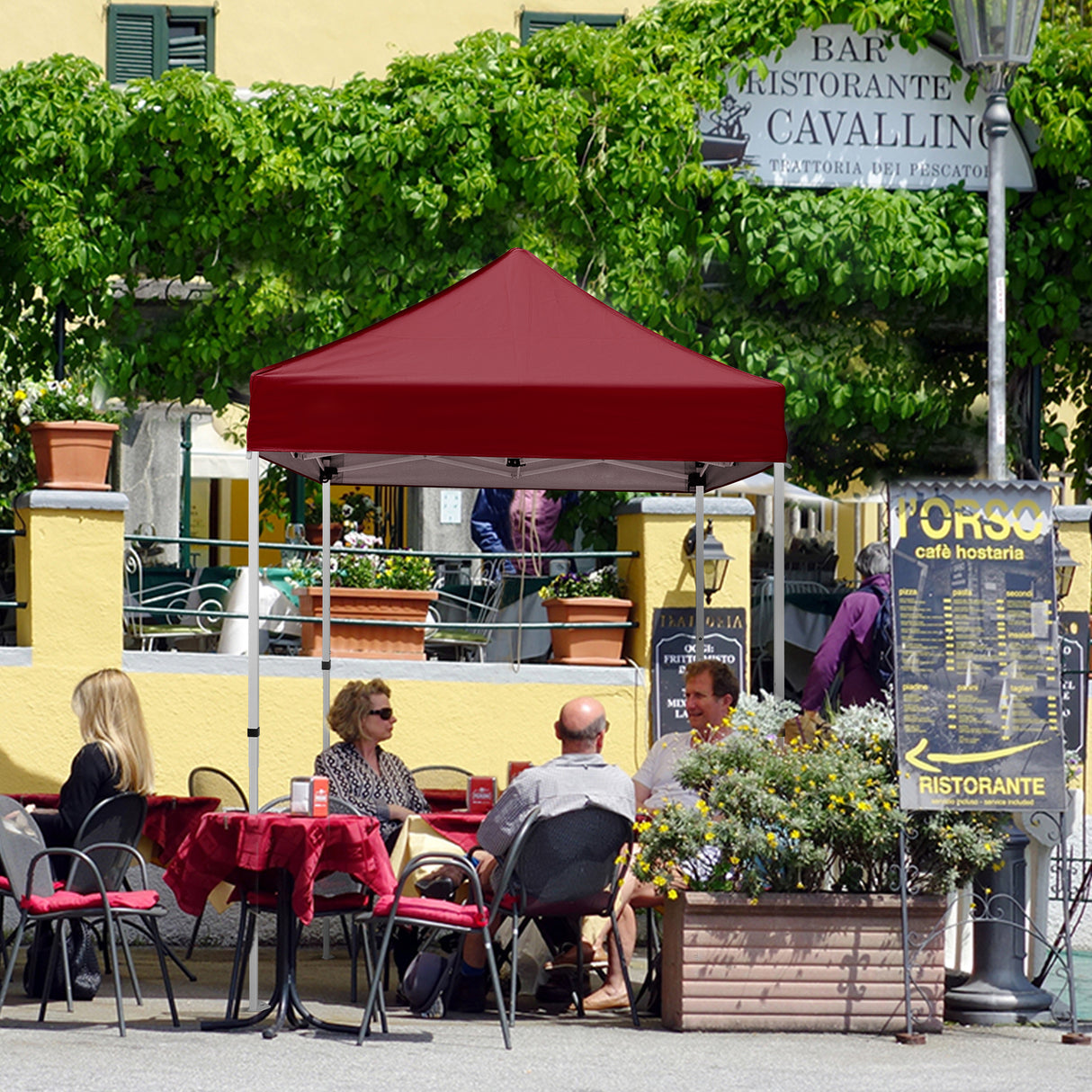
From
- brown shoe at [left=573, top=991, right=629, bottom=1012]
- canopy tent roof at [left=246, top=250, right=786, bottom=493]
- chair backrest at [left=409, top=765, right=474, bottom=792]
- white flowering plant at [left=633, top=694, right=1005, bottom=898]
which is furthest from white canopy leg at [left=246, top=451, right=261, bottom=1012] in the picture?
chair backrest at [left=409, top=765, right=474, bottom=792]

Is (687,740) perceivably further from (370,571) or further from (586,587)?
(370,571)

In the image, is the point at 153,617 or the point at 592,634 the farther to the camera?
the point at 153,617

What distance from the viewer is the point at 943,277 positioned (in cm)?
1095

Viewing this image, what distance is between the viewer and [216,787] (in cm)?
842

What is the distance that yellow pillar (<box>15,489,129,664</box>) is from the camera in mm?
8891

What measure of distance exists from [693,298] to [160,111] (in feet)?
10.5

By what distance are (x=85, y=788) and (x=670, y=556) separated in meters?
3.58

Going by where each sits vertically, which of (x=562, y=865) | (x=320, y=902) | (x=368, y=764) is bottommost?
(x=320, y=902)


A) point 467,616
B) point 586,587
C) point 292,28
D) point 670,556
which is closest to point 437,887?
point 586,587

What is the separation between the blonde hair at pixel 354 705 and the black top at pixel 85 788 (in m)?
1.01

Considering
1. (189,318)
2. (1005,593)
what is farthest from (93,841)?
(189,318)

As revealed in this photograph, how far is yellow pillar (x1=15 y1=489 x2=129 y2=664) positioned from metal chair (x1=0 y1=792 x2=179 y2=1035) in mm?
2225

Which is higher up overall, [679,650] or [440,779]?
[679,650]

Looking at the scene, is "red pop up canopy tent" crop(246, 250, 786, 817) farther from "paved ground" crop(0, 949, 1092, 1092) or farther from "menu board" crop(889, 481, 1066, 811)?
"paved ground" crop(0, 949, 1092, 1092)
